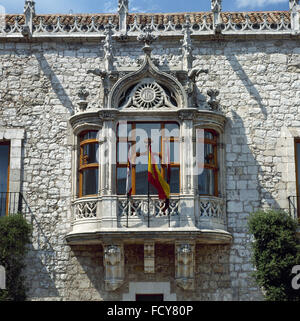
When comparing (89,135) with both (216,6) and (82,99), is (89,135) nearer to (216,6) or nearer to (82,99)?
(82,99)

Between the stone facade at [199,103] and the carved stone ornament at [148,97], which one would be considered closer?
the stone facade at [199,103]

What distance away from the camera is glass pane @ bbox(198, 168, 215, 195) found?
17078 millimetres

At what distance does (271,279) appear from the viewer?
15641 millimetres

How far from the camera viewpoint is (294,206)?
17.3 m

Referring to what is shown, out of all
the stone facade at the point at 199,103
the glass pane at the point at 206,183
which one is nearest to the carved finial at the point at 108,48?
the stone facade at the point at 199,103

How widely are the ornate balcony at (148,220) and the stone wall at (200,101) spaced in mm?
738

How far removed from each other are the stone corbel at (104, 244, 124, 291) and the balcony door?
3172 millimetres

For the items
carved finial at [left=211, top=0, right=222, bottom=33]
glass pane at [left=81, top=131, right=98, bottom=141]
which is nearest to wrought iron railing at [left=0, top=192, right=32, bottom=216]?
glass pane at [left=81, top=131, right=98, bottom=141]

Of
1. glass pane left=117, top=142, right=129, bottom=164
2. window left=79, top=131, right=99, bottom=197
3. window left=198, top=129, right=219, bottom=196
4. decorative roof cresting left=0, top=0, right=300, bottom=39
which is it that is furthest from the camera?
decorative roof cresting left=0, top=0, right=300, bottom=39

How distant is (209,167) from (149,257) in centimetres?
280

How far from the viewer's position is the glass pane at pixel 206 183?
17.1m

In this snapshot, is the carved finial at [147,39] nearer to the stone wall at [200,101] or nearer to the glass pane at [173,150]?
the stone wall at [200,101]

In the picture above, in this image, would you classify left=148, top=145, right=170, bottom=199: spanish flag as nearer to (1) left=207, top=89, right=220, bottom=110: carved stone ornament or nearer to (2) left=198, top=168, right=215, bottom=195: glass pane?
(2) left=198, top=168, right=215, bottom=195: glass pane

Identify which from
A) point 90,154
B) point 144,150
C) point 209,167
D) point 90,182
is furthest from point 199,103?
point 90,182
